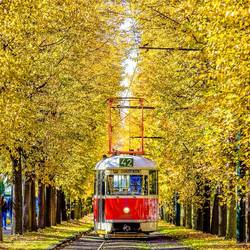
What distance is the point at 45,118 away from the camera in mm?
35531

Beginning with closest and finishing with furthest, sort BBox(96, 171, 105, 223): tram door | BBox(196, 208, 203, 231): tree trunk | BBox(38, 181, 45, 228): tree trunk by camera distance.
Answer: BBox(96, 171, 105, 223): tram door
BBox(38, 181, 45, 228): tree trunk
BBox(196, 208, 203, 231): tree trunk

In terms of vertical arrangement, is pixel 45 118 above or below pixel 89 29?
below

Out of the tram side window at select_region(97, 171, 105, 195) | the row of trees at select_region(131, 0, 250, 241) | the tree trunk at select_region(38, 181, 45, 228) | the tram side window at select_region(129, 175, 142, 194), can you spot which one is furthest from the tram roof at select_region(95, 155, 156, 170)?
the tree trunk at select_region(38, 181, 45, 228)

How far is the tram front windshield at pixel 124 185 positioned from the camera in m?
36.1

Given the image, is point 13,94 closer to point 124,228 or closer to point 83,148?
point 124,228

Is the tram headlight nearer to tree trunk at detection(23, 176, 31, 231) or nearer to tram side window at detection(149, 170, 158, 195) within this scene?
tram side window at detection(149, 170, 158, 195)

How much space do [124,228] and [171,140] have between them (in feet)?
13.6

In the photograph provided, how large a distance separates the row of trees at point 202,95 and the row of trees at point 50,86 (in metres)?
2.22

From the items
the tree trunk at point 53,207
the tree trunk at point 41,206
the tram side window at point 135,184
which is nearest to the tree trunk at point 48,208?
the tree trunk at point 41,206

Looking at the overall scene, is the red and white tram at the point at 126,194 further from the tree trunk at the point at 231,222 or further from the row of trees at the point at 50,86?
the tree trunk at the point at 231,222

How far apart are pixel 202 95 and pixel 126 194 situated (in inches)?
352

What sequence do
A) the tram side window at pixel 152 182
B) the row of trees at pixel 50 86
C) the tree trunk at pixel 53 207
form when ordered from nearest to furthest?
1. the row of trees at pixel 50 86
2. the tram side window at pixel 152 182
3. the tree trunk at pixel 53 207

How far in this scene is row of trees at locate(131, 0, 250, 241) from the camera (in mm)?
17641

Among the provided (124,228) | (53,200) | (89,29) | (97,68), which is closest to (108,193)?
(124,228)
